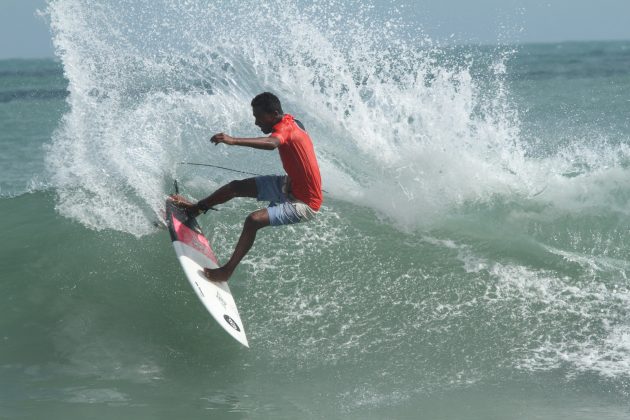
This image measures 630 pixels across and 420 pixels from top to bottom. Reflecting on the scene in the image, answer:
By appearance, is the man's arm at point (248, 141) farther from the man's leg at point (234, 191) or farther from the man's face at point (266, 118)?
the man's leg at point (234, 191)

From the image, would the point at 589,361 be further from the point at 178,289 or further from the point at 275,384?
the point at 178,289

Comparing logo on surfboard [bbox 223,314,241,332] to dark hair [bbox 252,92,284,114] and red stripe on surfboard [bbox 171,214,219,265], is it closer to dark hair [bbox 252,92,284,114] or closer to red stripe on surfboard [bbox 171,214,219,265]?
red stripe on surfboard [bbox 171,214,219,265]

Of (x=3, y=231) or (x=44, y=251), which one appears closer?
(x=44, y=251)

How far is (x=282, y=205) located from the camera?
654 cm

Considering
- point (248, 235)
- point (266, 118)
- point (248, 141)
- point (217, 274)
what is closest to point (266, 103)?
point (266, 118)

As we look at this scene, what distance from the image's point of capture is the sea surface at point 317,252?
20.5 ft

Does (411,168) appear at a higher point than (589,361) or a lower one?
higher

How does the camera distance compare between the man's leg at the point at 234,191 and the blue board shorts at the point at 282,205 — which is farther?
the man's leg at the point at 234,191

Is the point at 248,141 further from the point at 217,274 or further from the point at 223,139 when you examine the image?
the point at 217,274

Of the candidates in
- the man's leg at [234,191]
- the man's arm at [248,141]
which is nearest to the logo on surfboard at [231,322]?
the man's leg at [234,191]

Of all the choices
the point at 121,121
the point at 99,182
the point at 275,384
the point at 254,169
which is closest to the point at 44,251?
the point at 99,182

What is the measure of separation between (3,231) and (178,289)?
114 inches

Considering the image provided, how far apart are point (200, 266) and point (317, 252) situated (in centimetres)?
148

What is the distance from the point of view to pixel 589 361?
6555 mm
